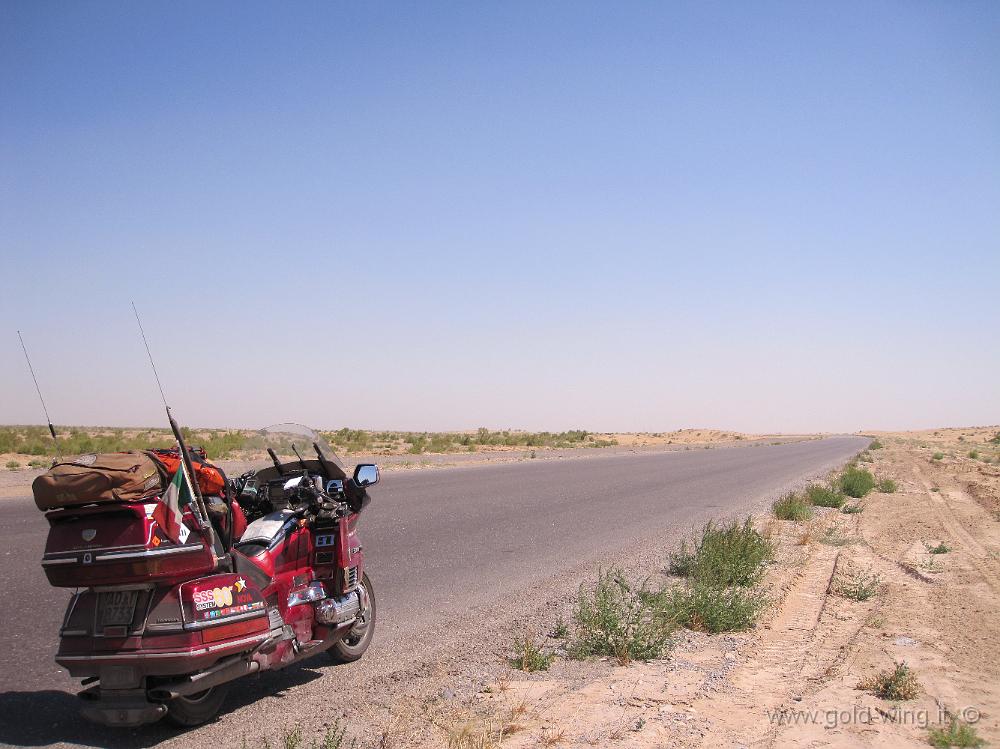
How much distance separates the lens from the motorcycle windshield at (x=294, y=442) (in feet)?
20.8

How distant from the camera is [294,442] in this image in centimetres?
636

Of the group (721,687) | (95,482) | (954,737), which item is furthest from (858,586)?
(95,482)

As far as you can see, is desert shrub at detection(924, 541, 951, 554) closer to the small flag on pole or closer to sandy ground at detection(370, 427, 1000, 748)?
sandy ground at detection(370, 427, 1000, 748)

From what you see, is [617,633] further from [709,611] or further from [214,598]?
[214,598]

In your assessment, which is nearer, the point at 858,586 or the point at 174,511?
the point at 174,511

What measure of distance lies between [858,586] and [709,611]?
2253mm

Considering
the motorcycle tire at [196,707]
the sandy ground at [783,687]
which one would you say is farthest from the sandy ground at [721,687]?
the motorcycle tire at [196,707]

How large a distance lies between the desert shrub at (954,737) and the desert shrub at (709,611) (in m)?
2.66

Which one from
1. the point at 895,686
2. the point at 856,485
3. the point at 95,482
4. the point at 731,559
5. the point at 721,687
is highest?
the point at 95,482

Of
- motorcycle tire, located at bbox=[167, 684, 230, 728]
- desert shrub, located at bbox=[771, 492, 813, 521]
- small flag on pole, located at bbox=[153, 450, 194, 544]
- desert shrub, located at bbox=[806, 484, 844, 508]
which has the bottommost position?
desert shrub, located at bbox=[806, 484, 844, 508]

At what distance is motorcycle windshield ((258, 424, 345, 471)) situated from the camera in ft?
20.8

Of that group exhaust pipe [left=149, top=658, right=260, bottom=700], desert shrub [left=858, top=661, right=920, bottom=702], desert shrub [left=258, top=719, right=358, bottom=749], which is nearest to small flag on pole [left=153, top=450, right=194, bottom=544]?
exhaust pipe [left=149, top=658, right=260, bottom=700]

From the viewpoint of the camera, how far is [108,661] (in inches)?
179

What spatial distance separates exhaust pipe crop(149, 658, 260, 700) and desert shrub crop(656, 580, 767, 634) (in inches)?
151
